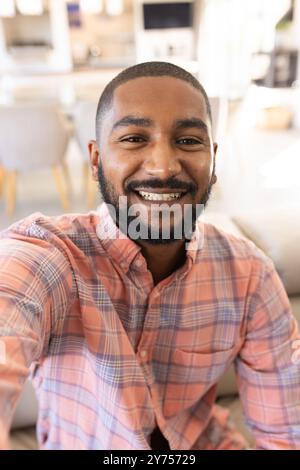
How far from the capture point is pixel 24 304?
1.82ft

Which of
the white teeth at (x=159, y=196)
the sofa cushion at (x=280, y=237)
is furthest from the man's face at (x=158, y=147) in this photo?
the sofa cushion at (x=280, y=237)

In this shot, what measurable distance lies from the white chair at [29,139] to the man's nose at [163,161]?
226cm

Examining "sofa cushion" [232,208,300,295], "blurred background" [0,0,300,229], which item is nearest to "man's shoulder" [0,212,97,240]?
"sofa cushion" [232,208,300,295]

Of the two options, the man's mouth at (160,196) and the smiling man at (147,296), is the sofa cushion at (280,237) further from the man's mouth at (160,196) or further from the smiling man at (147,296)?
the man's mouth at (160,196)

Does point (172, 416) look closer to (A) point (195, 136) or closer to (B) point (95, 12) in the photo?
(A) point (195, 136)

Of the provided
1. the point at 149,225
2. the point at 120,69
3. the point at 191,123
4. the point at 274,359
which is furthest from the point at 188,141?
the point at 120,69

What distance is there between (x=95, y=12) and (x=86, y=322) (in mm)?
5949

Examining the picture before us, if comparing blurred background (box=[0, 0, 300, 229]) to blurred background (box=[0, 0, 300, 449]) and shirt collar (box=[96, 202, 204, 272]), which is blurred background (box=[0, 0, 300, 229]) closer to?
blurred background (box=[0, 0, 300, 449])

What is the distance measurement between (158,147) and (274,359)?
18.2 inches

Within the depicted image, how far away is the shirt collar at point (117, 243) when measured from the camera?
71 cm

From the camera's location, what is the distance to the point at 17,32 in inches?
223

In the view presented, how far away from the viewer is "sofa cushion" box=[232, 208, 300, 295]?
1132 mm

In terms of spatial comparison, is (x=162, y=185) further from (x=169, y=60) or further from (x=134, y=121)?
(x=169, y=60)

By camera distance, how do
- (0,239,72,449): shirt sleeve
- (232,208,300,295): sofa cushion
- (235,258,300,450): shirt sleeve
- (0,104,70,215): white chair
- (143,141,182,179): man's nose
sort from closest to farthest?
(0,239,72,449): shirt sleeve → (143,141,182,179): man's nose → (235,258,300,450): shirt sleeve → (232,208,300,295): sofa cushion → (0,104,70,215): white chair
